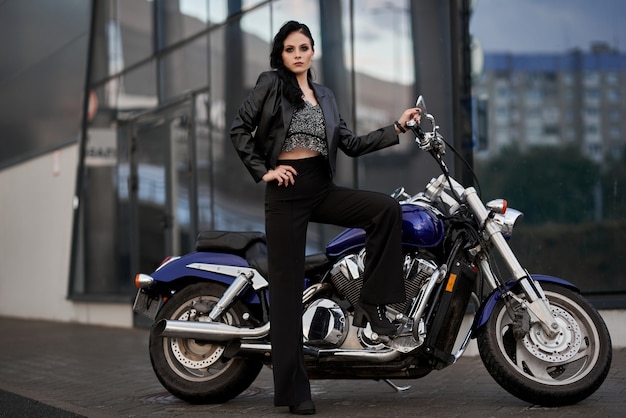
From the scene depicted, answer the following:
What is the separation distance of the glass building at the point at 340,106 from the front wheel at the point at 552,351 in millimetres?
2513

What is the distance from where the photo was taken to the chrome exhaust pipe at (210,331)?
540 cm

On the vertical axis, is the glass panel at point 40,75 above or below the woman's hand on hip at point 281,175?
above

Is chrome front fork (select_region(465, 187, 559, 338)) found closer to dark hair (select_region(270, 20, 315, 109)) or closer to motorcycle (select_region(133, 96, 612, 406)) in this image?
motorcycle (select_region(133, 96, 612, 406))

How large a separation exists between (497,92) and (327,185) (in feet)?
10.5

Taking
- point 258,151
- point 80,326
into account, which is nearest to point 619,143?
point 258,151

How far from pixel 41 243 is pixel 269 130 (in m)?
9.61

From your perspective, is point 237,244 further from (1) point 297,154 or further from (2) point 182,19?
(2) point 182,19

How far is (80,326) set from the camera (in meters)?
12.3

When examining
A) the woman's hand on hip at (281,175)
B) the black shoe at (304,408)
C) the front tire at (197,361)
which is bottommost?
the black shoe at (304,408)

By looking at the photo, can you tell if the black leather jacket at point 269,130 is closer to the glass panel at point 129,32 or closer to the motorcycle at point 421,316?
the motorcycle at point 421,316

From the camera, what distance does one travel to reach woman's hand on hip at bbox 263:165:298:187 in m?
5.06

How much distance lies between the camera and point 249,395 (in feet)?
19.9

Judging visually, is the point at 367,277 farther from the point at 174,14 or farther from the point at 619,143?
the point at 174,14

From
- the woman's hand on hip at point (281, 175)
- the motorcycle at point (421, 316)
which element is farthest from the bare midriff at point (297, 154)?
the motorcycle at point (421, 316)
